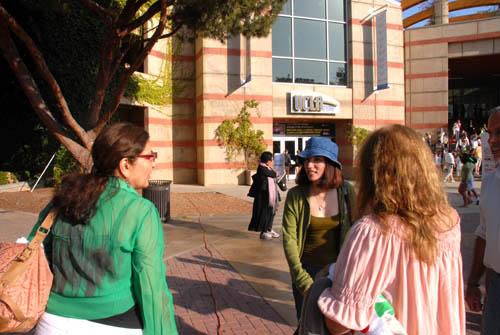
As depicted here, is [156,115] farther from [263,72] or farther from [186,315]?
[186,315]

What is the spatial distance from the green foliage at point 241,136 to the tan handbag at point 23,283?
1608 centimetres

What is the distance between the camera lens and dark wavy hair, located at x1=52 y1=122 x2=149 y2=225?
1573mm

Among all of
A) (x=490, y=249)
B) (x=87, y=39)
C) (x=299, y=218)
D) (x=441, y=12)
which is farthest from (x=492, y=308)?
(x=441, y=12)

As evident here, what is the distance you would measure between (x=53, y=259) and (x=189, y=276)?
361 centimetres

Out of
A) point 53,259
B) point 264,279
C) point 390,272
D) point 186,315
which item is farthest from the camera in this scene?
point 264,279

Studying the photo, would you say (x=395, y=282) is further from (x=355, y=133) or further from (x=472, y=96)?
(x=472, y=96)

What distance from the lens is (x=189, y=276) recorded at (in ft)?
16.6

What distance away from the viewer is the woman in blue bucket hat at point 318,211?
271cm

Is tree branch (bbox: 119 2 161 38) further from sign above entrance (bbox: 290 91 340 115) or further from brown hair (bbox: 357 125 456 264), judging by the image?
sign above entrance (bbox: 290 91 340 115)

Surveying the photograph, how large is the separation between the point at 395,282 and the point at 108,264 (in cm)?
123

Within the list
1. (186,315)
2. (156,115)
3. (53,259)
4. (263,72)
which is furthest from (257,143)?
(53,259)

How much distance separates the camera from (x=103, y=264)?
1.57 m

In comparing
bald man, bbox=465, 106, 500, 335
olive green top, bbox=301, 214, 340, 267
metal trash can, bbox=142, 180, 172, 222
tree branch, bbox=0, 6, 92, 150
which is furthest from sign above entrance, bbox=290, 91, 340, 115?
bald man, bbox=465, 106, 500, 335

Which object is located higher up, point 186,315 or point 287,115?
point 287,115
